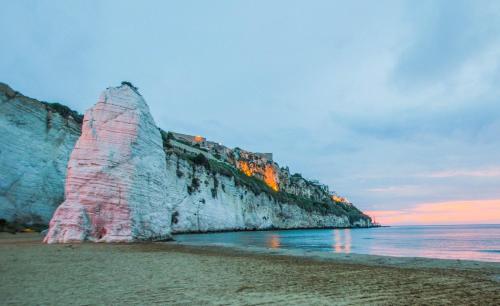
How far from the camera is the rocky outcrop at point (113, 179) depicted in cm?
1808

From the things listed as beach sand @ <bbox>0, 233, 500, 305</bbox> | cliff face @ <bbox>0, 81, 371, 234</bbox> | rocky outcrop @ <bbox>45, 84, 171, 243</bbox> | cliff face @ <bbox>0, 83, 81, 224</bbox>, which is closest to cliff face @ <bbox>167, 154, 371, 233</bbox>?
cliff face @ <bbox>0, 81, 371, 234</bbox>

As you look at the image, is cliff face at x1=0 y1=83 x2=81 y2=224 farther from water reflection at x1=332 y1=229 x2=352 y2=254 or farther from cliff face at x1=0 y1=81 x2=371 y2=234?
water reflection at x1=332 y1=229 x2=352 y2=254

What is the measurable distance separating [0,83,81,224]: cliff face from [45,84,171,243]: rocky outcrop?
10580 mm

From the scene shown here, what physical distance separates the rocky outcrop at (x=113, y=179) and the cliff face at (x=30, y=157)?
1058 cm

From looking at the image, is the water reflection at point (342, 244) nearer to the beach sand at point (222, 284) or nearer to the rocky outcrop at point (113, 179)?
the beach sand at point (222, 284)

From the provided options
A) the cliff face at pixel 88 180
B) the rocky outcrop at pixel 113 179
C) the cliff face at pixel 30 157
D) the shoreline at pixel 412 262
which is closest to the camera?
the shoreline at pixel 412 262

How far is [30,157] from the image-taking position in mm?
27891

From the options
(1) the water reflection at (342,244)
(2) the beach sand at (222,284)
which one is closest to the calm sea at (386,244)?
(1) the water reflection at (342,244)

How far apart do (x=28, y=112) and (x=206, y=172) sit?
23.7 meters

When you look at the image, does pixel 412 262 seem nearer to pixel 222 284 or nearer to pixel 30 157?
pixel 222 284

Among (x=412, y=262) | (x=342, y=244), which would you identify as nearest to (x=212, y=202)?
(x=342, y=244)

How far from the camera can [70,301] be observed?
212 inches

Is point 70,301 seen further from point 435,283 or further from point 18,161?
point 18,161

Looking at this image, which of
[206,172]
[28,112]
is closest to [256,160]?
[206,172]
